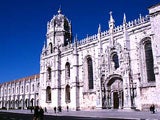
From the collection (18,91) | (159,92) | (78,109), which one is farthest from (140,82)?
(18,91)

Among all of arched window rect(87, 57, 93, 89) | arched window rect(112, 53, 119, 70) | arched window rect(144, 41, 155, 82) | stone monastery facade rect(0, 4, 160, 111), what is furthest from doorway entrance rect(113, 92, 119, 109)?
arched window rect(144, 41, 155, 82)

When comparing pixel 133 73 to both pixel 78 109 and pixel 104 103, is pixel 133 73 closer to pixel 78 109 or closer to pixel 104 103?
pixel 104 103

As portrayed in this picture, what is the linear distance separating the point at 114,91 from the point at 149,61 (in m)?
7.84

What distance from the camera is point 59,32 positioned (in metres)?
52.6

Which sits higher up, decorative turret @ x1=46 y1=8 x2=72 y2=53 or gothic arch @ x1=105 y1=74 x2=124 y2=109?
decorative turret @ x1=46 y1=8 x2=72 y2=53

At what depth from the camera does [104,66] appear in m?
38.8

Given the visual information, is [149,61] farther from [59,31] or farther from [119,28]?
[59,31]

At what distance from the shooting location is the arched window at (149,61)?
3244cm

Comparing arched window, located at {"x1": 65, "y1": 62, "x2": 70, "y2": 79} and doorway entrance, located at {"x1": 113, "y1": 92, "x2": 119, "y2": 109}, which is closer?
doorway entrance, located at {"x1": 113, "y1": 92, "x2": 119, "y2": 109}

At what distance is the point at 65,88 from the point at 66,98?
198 centimetres

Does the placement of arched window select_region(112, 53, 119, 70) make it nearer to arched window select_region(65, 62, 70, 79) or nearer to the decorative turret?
arched window select_region(65, 62, 70, 79)

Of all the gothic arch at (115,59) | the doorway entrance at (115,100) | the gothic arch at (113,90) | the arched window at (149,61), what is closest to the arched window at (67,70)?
the gothic arch at (113,90)

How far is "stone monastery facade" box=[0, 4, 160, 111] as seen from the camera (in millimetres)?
32562

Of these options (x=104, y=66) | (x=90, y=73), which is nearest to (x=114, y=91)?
(x=104, y=66)
